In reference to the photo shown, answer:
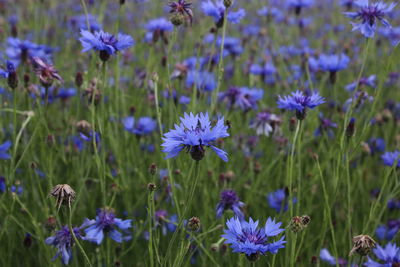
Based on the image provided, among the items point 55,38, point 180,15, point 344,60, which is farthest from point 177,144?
point 55,38

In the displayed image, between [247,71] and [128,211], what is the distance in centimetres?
125

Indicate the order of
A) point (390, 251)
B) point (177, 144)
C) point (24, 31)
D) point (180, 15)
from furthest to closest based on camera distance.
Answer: point (24, 31) → point (180, 15) → point (390, 251) → point (177, 144)

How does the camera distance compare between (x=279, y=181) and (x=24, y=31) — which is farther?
(x=24, y=31)

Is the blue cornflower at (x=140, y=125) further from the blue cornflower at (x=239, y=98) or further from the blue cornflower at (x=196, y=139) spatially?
the blue cornflower at (x=196, y=139)

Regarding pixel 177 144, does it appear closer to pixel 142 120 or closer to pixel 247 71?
pixel 142 120

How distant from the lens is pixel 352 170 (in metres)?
2.08

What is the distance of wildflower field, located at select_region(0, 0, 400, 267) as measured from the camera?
1248mm

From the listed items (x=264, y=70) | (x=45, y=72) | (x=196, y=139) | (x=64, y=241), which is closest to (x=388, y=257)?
(x=196, y=139)

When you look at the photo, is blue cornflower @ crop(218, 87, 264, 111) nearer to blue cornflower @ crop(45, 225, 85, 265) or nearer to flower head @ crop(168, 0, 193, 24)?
flower head @ crop(168, 0, 193, 24)

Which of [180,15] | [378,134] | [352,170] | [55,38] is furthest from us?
[55,38]

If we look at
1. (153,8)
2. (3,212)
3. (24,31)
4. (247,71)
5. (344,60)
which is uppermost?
(153,8)

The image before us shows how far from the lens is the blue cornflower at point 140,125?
1820 millimetres

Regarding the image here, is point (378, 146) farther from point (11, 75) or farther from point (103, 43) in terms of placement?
point (11, 75)

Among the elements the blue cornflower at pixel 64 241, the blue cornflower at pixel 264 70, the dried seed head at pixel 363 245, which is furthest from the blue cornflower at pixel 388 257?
the blue cornflower at pixel 264 70
